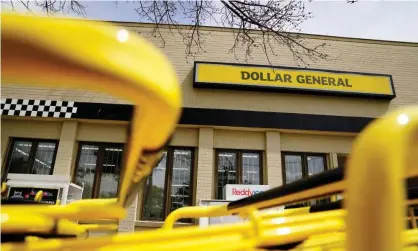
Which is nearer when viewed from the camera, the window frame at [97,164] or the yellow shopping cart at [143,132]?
the yellow shopping cart at [143,132]

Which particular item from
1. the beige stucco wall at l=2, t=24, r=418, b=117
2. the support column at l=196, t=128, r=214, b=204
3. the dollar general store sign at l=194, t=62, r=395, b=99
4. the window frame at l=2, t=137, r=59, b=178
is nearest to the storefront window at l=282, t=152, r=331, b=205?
the beige stucco wall at l=2, t=24, r=418, b=117

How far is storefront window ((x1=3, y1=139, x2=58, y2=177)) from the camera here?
24.6 feet

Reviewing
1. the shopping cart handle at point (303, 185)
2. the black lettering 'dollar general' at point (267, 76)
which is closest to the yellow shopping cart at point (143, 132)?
the shopping cart handle at point (303, 185)

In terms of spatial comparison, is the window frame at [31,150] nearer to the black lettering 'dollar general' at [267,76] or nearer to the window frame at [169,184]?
the window frame at [169,184]

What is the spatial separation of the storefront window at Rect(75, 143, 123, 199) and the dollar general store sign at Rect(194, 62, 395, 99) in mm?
2755

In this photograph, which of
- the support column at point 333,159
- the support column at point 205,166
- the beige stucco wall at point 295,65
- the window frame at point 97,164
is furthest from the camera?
the beige stucco wall at point 295,65

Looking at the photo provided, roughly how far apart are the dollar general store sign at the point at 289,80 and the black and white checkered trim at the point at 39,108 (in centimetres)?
320

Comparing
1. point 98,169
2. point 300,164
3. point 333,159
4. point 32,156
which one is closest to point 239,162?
point 300,164

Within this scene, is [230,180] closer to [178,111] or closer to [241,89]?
[241,89]

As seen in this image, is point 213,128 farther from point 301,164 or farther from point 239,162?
point 301,164

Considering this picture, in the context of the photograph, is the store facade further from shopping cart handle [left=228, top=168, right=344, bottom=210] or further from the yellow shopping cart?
the yellow shopping cart

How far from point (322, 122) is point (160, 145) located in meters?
8.20

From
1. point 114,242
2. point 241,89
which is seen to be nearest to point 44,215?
point 114,242

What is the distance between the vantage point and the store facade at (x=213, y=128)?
24.6 ft
